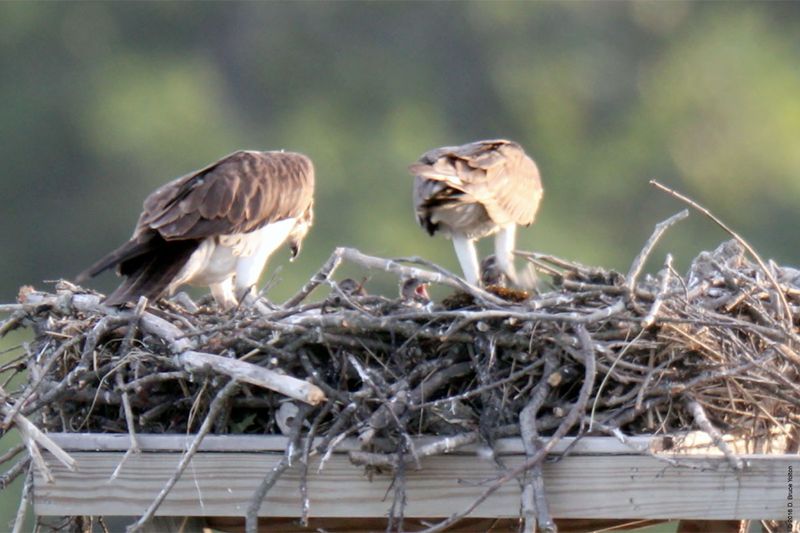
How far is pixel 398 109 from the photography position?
20172mm

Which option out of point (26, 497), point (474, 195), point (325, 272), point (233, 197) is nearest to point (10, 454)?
point (26, 497)

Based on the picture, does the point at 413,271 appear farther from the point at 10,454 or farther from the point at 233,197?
the point at 233,197

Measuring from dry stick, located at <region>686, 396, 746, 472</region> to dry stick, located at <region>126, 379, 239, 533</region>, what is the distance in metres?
1.19

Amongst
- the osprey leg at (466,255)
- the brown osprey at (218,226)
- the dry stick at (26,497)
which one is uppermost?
the osprey leg at (466,255)

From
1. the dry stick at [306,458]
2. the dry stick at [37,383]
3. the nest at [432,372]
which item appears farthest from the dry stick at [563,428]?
the dry stick at [37,383]

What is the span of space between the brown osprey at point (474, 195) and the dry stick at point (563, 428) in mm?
1851

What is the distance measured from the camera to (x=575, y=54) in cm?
2253

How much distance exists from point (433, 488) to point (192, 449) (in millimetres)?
623

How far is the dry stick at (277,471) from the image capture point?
3.89 meters

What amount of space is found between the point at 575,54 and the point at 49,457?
19021mm

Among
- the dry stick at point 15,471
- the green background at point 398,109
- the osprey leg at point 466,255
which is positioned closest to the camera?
the dry stick at point 15,471

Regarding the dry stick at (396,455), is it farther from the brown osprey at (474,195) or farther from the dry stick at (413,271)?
the brown osprey at (474,195)

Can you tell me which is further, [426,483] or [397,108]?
[397,108]

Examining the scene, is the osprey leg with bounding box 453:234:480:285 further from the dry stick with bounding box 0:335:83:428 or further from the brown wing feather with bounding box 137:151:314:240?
the dry stick with bounding box 0:335:83:428
